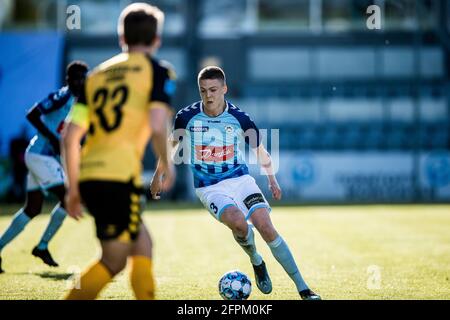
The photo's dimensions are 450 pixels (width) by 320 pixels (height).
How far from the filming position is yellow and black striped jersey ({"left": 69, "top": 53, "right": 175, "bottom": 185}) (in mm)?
5199

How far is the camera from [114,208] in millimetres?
5141

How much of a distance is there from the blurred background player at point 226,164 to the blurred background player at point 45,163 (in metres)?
2.01

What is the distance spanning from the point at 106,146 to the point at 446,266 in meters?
5.99

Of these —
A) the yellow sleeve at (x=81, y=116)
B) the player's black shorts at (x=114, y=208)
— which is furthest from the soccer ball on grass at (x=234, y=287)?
the yellow sleeve at (x=81, y=116)

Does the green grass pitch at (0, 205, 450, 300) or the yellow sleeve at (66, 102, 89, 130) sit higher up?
the yellow sleeve at (66, 102, 89, 130)

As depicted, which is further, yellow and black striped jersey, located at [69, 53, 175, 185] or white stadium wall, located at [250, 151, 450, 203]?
white stadium wall, located at [250, 151, 450, 203]

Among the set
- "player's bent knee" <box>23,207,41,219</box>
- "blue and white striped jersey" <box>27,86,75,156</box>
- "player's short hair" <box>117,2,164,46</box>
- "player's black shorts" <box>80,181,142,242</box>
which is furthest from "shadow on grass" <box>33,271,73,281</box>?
Result: "player's short hair" <box>117,2,164,46</box>

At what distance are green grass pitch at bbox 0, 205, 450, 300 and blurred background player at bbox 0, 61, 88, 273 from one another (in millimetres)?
470

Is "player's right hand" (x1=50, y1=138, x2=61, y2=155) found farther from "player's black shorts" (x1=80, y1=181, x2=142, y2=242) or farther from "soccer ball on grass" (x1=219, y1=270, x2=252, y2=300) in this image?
"player's black shorts" (x1=80, y1=181, x2=142, y2=242)

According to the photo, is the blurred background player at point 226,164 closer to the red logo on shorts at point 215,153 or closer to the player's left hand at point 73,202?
the red logo on shorts at point 215,153

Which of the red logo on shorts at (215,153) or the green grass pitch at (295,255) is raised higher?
the red logo on shorts at (215,153)

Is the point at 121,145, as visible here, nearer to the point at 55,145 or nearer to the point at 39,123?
the point at 39,123

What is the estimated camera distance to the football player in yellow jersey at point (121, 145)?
5160 mm
